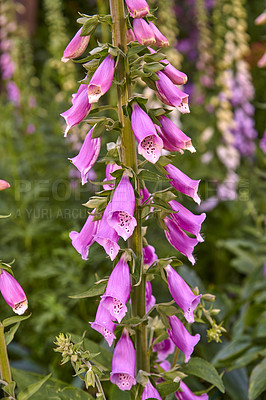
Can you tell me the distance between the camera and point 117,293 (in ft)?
3.56

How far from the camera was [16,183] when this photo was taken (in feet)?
9.59

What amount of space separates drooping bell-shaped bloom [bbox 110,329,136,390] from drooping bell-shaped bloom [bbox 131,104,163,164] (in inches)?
17.6

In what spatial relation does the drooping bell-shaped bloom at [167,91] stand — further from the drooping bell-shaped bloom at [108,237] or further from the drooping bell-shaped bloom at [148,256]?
the drooping bell-shaped bloom at [148,256]

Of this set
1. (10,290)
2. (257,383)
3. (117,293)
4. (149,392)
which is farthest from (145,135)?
(257,383)

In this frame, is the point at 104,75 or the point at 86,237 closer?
the point at 104,75

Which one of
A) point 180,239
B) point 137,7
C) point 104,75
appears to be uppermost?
point 137,7

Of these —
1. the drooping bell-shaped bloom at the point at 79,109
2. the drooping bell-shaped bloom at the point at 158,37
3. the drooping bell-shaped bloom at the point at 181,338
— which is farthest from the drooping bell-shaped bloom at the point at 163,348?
the drooping bell-shaped bloom at the point at 158,37

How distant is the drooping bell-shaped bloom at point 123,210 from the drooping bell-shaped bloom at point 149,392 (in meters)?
0.39

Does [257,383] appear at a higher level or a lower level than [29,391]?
lower

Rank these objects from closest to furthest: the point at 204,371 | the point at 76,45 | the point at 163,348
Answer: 1. the point at 76,45
2. the point at 204,371
3. the point at 163,348

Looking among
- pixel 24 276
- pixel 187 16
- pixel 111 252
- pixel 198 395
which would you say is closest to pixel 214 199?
pixel 24 276

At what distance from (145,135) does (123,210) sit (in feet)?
0.55

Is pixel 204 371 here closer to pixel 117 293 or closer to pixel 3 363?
pixel 117 293

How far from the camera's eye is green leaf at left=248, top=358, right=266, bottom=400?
1530 mm
